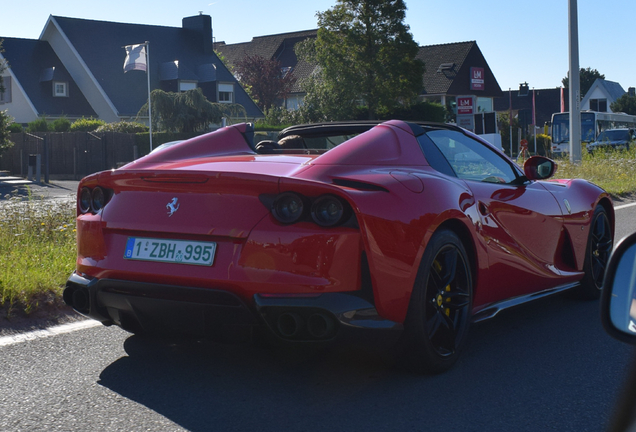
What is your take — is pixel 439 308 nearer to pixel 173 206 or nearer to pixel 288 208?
pixel 288 208

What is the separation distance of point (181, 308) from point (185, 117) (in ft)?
116

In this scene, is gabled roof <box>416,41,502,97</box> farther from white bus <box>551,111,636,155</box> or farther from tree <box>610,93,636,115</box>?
tree <box>610,93,636,115</box>

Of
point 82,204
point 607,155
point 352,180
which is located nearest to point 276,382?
point 352,180

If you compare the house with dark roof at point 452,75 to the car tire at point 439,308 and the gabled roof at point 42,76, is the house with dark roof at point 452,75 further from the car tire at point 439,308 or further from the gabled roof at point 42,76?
the car tire at point 439,308

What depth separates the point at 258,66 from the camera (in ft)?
208

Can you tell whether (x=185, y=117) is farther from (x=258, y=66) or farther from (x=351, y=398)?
(x=351, y=398)

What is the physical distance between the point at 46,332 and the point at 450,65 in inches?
2394

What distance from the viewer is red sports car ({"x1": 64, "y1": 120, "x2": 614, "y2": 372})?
11.8ft

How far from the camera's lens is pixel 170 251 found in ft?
12.5

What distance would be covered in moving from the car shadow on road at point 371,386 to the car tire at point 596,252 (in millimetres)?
1028

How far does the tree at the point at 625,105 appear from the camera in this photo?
8891 centimetres

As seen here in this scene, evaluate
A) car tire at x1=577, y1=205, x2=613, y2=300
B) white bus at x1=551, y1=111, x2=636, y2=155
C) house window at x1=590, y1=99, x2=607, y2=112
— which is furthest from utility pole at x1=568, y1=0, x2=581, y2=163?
house window at x1=590, y1=99, x2=607, y2=112

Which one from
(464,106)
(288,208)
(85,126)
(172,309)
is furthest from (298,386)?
(85,126)

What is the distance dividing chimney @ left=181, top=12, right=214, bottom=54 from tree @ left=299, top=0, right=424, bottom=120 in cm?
1683
